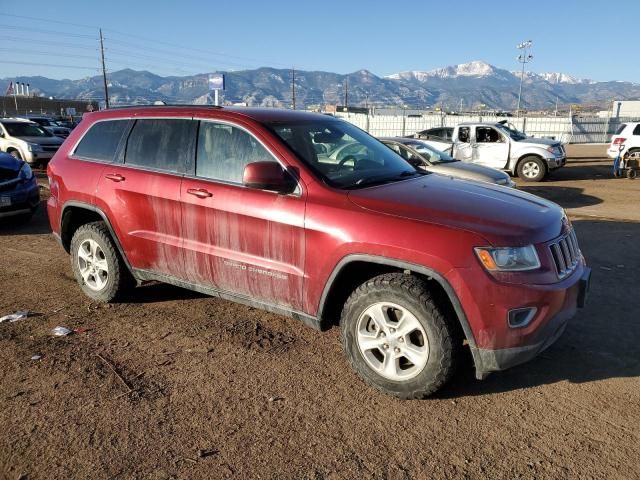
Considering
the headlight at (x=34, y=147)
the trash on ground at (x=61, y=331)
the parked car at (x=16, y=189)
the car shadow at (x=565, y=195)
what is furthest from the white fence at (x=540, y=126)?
the trash on ground at (x=61, y=331)

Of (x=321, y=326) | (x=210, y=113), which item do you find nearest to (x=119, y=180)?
(x=210, y=113)

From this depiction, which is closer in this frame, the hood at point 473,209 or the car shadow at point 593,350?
the hood at point 473,209

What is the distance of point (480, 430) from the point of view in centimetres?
296

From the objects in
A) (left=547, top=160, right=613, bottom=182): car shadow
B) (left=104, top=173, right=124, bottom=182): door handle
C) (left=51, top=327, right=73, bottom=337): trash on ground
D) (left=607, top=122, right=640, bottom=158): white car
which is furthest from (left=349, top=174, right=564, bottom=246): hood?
(left=607, top=122, right=640, bottom=158): white car

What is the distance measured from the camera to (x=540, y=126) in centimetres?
3134

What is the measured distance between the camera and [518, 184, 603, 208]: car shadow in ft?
36.1

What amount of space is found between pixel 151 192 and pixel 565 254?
123 inches

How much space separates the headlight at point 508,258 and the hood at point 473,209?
4cm

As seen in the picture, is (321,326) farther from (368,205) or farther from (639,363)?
(639,363)

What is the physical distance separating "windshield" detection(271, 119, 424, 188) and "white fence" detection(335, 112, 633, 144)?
90.8ft

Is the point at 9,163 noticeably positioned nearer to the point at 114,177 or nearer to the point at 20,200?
the point at 20,200

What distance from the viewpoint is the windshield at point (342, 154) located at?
3.72 meters

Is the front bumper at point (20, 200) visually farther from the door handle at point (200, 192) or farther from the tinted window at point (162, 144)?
the door handle at point (200, 192)

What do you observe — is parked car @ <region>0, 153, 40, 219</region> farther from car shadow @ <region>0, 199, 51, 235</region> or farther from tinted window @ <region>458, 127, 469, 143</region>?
tinted window @ <region>458, 127, 469, 143</region>
